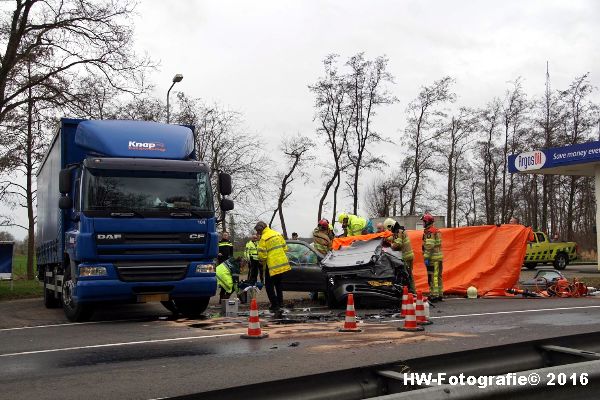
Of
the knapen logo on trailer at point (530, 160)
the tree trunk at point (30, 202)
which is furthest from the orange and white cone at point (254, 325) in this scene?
the knapen logo on trailer at point (530, 160)

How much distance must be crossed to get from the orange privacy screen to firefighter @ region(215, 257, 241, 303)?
278 cm

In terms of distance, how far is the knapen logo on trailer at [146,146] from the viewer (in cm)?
1152

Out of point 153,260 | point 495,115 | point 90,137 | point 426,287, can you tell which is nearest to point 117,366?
point 153,260

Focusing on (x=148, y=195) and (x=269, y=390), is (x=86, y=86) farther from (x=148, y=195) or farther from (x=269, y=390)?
(x=269, y=390)

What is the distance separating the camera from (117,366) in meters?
7.18

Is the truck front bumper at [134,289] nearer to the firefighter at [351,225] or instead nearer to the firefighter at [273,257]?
the firefighter at [273,257]

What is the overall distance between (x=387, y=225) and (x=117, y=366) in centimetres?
940

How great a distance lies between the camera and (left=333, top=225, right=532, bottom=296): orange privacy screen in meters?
15.9

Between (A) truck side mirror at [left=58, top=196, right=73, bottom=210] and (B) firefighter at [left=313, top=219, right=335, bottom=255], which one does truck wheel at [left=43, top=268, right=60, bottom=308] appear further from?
(B) firefighter at [left=313, top=219, right=335, bottom=255]

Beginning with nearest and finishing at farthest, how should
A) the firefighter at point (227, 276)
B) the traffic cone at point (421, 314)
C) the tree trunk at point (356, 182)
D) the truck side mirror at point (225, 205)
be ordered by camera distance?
the traffic cone at point (421, 314), the truck side mirror at point (225, 205), the firefighter at point (227, 276), the tree trunk at point (356, 182)

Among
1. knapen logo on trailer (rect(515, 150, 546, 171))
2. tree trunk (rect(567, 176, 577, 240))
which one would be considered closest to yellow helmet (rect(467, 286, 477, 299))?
knapen logo on trailer (rect(515, 150, 546, 171))

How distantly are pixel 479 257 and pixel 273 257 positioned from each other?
672 cm

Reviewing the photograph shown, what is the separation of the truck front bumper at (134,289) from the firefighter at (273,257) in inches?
45.4

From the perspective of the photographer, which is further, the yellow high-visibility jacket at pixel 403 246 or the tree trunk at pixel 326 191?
the tree trunk at pixel 326 191
